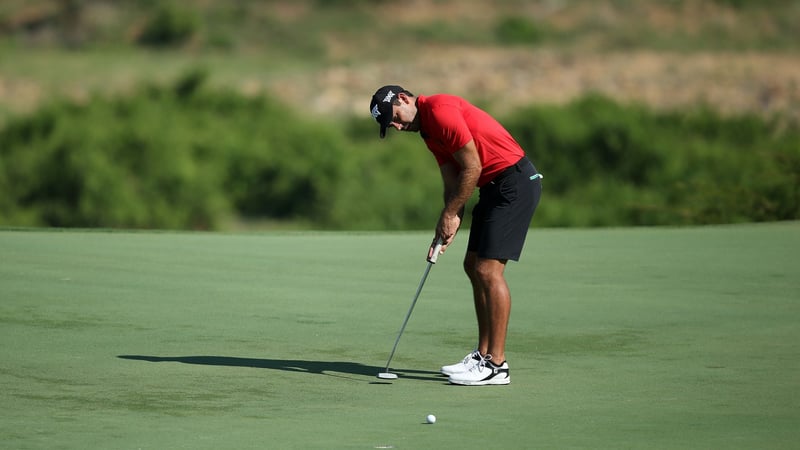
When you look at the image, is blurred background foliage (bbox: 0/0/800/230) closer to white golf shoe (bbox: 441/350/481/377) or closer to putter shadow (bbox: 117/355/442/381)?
putter shadow (bbox: 117/355/442/381)

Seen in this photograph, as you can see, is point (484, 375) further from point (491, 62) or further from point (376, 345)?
point (491, 62)

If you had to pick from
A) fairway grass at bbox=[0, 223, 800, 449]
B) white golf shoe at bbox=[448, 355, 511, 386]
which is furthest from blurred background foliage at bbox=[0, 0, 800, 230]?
white golf shoe at bbox=[448, 355, 511, 386]

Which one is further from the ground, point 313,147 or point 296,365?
point 313,147

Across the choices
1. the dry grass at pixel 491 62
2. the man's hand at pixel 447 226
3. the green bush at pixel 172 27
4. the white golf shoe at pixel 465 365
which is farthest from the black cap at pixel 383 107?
the green bush at pixel 172 27

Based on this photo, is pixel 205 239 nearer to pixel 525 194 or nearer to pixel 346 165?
pixel 525 194

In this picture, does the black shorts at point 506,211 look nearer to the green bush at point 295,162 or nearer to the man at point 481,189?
the man at point 481,189

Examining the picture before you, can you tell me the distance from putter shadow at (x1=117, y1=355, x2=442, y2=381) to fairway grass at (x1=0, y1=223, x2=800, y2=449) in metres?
0.03

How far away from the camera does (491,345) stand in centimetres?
813

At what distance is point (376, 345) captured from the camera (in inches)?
372

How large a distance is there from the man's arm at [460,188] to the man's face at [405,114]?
1.03ft

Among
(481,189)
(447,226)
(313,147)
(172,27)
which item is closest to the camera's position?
(447,226)

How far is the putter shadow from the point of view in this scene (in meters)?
8.39

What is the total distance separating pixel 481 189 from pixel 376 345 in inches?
65.4

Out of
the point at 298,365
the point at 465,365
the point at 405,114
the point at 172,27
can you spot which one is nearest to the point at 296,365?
the point at 298,365
